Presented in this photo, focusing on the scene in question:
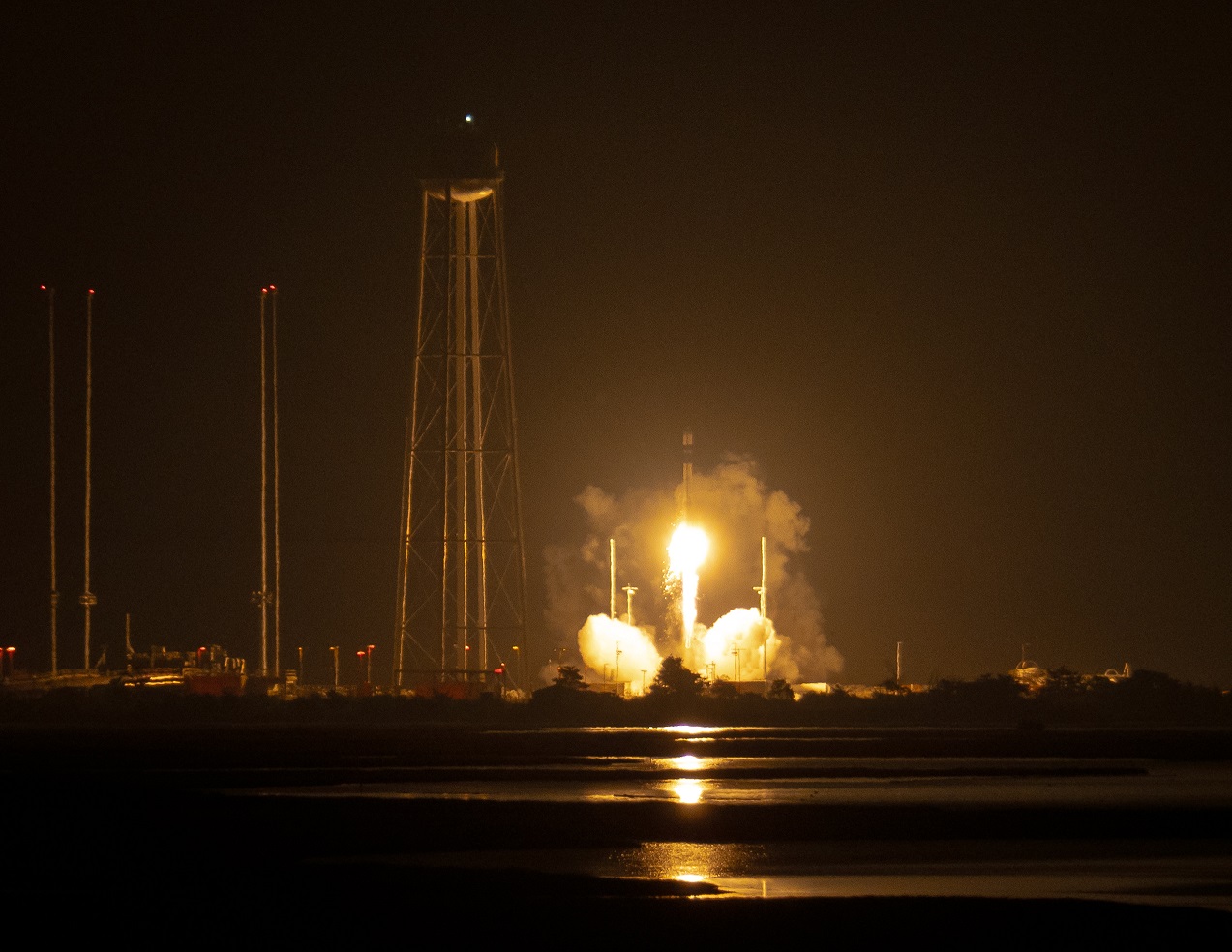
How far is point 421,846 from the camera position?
125 ft

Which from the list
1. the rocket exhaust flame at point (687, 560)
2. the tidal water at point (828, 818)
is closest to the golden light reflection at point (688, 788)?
the tidal water at point (828, 818)

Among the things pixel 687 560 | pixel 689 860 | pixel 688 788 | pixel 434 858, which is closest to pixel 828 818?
pixel 689 860

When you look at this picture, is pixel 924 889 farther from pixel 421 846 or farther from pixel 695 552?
pixel 695 552

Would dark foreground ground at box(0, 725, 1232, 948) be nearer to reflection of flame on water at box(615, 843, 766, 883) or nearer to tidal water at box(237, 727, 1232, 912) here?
tidal water at box(237, 727, 1232, 912)

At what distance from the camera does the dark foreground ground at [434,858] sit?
2767 cm

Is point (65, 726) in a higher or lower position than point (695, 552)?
lower

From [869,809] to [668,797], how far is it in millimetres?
5765

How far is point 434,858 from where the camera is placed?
36125 mm

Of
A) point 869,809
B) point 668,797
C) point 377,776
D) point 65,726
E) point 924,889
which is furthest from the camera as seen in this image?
point 65,726

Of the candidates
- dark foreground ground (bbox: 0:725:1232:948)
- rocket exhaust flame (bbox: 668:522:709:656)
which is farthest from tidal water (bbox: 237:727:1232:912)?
rocket exhaust flame (bbox: 668:522:709:656)

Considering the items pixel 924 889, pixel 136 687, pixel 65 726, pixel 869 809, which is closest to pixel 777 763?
pixel 869 809

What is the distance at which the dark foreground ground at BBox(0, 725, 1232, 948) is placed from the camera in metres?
27.7

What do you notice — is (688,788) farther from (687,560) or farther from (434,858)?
(687,560)

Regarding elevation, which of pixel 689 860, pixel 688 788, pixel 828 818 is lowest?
pixel 688 788
